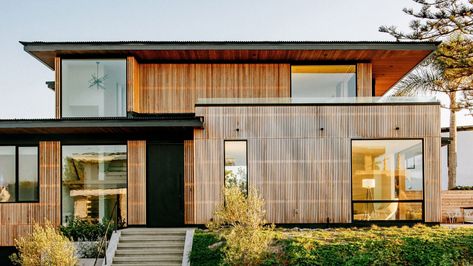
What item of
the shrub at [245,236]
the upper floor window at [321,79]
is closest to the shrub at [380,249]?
Answer: the shrub at [245,236]

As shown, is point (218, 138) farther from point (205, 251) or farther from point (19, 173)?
point (19, 173)

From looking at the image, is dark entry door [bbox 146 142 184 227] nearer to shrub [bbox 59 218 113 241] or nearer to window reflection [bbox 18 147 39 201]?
shrub [bbox 59 218 113 241]

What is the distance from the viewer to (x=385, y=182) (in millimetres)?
15438

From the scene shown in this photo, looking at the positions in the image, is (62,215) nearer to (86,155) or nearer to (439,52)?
(86,155)

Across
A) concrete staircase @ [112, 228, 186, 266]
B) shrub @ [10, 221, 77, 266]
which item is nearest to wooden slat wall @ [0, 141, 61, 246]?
concrete staircase @ [112, 228, 186, 266]

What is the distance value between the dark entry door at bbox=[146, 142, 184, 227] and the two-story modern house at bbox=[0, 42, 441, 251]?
0.10ft

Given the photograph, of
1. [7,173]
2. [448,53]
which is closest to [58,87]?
[7,173]

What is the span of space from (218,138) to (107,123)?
3.01 m

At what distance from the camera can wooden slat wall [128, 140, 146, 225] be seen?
16.5 m

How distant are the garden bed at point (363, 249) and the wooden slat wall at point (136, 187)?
3181 millimetres

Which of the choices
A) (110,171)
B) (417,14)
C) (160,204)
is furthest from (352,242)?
(417,14)

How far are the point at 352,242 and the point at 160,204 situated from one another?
20.0 ft

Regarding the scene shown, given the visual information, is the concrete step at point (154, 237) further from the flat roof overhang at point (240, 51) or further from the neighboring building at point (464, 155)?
the neighboring building at point (464, 155)

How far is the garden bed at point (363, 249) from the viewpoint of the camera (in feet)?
41.6
